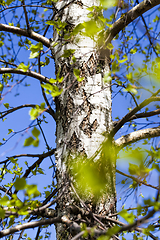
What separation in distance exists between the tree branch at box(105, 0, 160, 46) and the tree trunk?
0.73 ft

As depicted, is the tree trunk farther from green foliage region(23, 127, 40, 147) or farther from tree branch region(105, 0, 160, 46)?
green foliage region(23, 127, 40, 147)

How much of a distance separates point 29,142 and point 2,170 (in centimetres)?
217

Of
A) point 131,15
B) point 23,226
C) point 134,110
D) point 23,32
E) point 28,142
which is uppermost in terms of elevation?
point 23,32

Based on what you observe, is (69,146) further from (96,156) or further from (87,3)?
(87,3)

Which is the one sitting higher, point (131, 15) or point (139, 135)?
point (131, 15)

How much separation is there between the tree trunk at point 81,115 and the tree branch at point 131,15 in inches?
8.8

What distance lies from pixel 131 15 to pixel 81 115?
1022mm

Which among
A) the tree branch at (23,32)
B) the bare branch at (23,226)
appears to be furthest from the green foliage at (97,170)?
the tree branch at (23,32)

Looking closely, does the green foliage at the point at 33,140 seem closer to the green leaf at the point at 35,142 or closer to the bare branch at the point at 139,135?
the green leaf at the point at 35,142

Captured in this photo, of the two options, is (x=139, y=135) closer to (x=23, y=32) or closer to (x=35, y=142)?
(x=35, y=142)

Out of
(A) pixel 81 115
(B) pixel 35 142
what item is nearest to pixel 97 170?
(A) pixel 81 115

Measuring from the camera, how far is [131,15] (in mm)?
1917

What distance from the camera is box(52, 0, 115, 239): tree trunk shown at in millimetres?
1539

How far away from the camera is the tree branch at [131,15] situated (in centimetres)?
186
